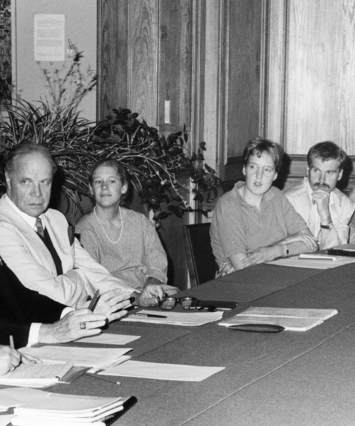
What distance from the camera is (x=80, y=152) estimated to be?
4.64 m

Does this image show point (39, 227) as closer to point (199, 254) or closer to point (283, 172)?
point (199, 254)

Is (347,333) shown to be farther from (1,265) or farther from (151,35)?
(151,35)

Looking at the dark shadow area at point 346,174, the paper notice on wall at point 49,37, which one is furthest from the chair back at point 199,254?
the dark shadow area at point 346,174

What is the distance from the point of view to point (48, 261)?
139 inches

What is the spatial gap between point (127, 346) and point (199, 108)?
3.50 metres

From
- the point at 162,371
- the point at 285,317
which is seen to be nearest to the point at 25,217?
the point at 285,317

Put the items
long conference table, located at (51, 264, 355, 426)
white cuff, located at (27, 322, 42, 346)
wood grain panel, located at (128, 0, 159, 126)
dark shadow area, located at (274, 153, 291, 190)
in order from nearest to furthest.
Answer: long conference table, located at (51, 264, 355, 426) → white cuff, located at (27, 322, 42, 346) → wood grain panel, located at (128, 0, 159, 126) → dark shadow area, located at (274, 153, 291, 190)

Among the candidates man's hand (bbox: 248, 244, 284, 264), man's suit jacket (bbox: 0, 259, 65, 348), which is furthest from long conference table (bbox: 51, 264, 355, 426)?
man's hand (bbox: 248, 244, 284, 264)

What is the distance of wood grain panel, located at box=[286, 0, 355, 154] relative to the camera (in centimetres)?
658

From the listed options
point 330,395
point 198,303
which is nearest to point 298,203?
point 198,303

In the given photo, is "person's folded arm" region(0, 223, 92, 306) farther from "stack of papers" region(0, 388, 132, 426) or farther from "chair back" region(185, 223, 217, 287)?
"stack of papers" region(0, 388, 132, 426)

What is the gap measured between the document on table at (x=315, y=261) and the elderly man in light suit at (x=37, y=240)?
0.86 m

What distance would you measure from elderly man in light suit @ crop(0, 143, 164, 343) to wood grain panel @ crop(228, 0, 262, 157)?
8.70 ft

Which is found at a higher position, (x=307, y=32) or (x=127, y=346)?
(x=307, y=32)
